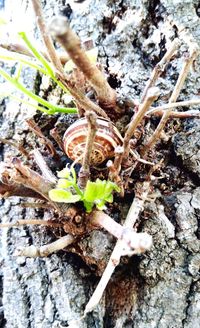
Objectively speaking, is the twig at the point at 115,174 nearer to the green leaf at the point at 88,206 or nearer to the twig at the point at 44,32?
the green leaf at the point at 88,206

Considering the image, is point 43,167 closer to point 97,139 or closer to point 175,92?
point 97,139

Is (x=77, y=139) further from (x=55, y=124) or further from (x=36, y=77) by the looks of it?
(x=36, y=77)

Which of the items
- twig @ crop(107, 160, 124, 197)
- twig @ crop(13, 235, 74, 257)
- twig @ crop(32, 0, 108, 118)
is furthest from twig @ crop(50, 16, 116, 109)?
twig @ crop(13, 235, 74, 257)

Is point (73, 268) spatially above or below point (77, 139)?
below

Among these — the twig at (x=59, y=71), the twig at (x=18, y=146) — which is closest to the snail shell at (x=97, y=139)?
the twig at (x=59, y=71)

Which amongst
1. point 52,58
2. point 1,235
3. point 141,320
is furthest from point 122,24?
point 141,320

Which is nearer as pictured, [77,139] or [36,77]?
[77,139]
